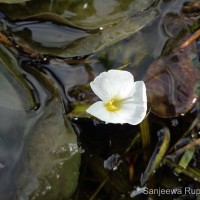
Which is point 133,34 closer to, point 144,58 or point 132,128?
point 144,58

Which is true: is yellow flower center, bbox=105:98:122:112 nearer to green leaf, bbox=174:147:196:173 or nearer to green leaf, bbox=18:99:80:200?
green leaf, bbox=18:99:80:200

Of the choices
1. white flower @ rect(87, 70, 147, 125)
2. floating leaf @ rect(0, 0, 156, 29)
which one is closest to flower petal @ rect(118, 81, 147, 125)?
white flower @ rect(87, 70, 147, 125)

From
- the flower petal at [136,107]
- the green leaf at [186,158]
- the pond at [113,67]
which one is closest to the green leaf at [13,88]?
the pond at [113,67]

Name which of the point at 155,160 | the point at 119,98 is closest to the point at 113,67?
the point at 119,98

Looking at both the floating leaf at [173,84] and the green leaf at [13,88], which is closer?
the green leaf at [13,88]

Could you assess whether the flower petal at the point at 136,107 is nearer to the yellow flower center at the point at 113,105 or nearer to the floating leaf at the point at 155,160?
the yellow flower center at the point at 113,105

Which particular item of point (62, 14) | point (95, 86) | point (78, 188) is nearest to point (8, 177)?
point (78, 188)

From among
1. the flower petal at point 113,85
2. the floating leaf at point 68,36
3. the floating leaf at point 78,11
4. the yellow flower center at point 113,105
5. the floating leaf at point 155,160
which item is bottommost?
the floating leaf at point 155,160

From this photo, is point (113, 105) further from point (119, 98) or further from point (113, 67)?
point (113, 67)
